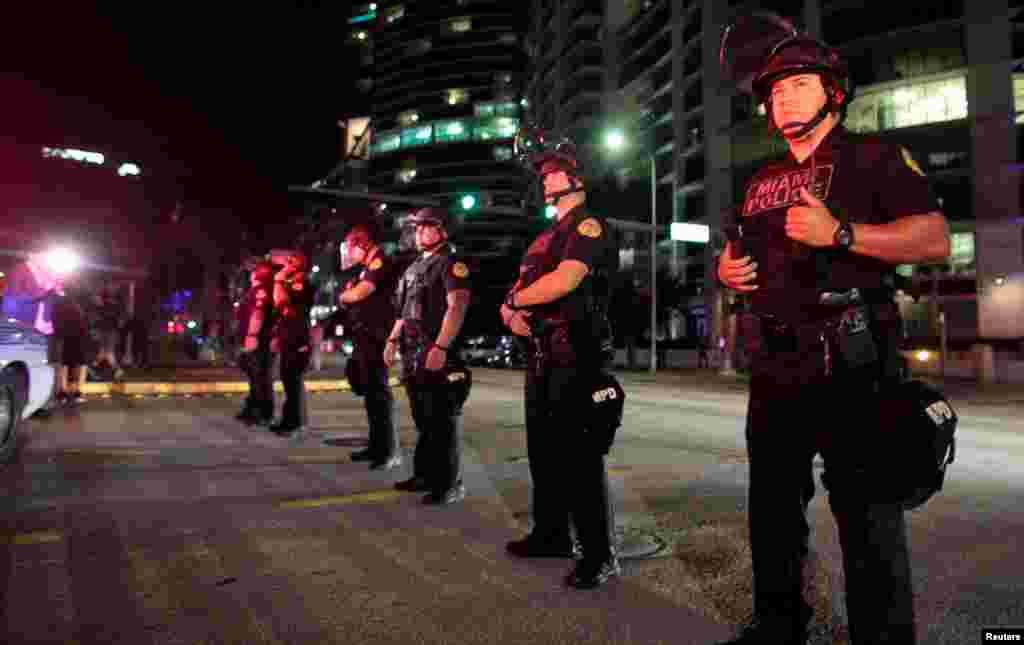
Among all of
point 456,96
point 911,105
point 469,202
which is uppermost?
point 456,96

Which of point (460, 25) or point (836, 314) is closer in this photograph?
point (836, 314)

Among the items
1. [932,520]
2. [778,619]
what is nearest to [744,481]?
[932,520]

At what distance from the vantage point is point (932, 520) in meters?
4.45

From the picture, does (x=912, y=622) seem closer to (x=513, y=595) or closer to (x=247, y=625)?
(x=513, y=595)

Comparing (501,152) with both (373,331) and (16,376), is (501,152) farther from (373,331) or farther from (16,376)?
(373,331)

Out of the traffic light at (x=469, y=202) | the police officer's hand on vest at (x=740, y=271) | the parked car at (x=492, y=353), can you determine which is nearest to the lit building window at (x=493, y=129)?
the parked car at (x=492, y=353)

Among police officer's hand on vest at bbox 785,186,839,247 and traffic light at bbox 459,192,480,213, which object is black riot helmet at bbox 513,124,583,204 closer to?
police officer's hand on vest at bbox 785,186,839,247

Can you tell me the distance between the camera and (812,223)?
6.81ft

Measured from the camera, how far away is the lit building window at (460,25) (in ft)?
371

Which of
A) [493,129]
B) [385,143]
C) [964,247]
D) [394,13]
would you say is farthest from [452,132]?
[964,247]

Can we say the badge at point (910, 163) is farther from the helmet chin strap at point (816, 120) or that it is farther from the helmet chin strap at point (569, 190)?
the helmet chin strap at point (569, 190)

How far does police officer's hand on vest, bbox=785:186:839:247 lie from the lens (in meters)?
2.07

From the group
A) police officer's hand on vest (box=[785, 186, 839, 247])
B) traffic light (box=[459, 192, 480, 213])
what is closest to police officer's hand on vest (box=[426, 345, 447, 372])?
police officer's hand on vest (box=[785, 186, 839, 247])

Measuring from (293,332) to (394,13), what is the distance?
128347 mm
